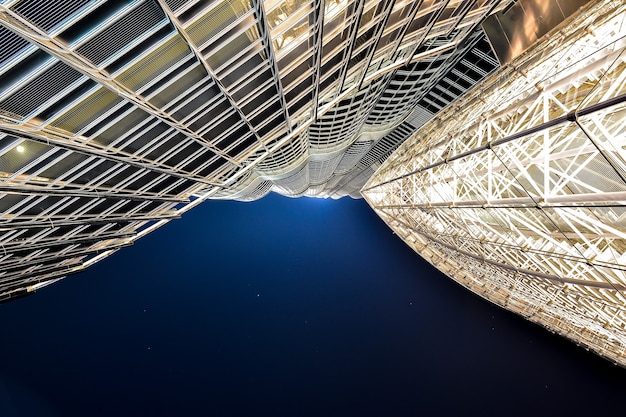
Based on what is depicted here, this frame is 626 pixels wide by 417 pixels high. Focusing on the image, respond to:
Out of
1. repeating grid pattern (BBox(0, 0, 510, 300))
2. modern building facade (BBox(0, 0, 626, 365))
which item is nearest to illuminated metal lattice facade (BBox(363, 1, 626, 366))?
modern building facade (BBox(0, 0, 626, 365))

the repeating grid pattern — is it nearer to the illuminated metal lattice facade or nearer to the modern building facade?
the modern building facade

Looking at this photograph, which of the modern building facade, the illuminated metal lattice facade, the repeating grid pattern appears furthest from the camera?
the illuminated metal lattice facade

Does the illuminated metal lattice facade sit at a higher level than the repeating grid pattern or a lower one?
lower

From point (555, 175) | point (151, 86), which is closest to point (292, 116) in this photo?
point (151, 86)

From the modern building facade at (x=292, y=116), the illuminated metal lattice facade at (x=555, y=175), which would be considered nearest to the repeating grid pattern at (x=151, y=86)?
the modern building facade at (x=292, y=116)

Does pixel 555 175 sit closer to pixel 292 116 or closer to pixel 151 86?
pixel 292 116

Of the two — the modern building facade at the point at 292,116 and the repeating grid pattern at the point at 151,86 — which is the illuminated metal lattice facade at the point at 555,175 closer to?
the modern building facade at the point at 292,116

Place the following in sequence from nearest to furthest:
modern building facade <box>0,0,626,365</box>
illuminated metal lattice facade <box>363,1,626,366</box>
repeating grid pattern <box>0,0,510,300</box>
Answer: repeating grid pattern <box>0,0,510,300</box>
modern building facade <box>0,0,626,365</box>
illuminated metal lattice facade <box>363,1,626,366</box>
